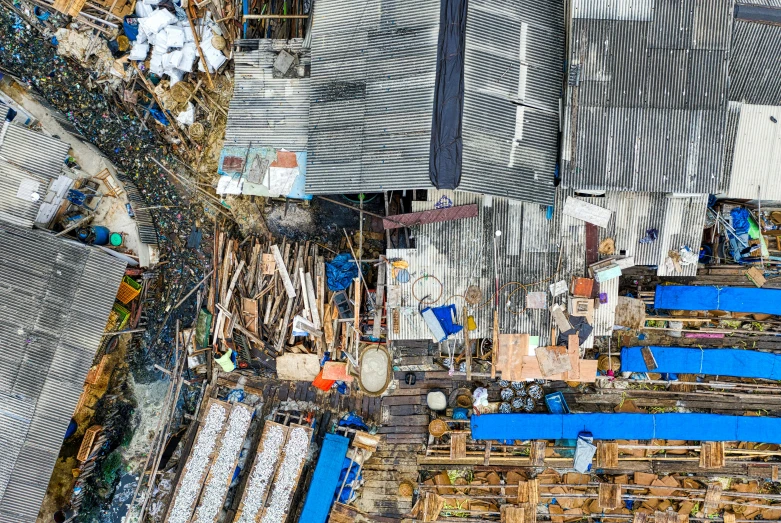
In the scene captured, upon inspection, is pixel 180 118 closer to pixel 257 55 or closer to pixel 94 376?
pixel 257 55

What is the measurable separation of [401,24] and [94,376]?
19215 millimetres

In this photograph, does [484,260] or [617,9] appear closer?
[617,9]

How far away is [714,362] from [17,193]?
28.0 metres

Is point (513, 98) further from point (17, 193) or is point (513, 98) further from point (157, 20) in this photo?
point (17, 193)

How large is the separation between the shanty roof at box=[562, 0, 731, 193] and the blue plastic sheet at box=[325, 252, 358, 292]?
9316mm

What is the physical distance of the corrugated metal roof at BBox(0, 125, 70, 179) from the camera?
22.1 meters

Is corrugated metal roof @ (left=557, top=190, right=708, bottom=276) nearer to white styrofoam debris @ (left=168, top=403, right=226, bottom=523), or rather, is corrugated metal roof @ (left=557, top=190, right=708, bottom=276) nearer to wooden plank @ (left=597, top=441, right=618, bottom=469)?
wooden plank @ (left=597, top=441, right=618, bottom=469)

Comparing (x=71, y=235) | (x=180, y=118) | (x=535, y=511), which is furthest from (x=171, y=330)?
(x=535, y=511)

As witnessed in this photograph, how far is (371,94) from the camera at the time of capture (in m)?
20.3

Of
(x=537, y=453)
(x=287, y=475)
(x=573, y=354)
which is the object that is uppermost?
(x=573, y=354)

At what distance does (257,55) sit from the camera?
22359 mm

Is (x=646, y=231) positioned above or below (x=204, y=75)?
below

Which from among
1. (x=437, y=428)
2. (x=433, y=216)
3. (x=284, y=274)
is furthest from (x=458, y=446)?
(x=284, y=274)

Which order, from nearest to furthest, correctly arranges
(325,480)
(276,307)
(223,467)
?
(325,480), (223,467), (276,307)
